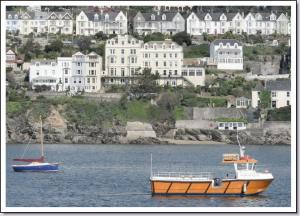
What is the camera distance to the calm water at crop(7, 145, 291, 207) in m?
41.9

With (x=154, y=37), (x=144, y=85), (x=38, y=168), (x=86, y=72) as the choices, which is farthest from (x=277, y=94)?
(x=38, y=168)

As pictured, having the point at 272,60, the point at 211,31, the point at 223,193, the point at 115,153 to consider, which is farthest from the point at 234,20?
the point at 223,193

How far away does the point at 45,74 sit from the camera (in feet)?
270

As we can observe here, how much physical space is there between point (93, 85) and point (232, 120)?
37.0 feet

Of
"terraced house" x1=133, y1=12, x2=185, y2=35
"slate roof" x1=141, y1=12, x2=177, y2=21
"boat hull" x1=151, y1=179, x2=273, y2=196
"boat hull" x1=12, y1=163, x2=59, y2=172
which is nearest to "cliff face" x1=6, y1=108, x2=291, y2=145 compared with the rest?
"boat hull" x1=12, y1=163, x2=59, y2=172

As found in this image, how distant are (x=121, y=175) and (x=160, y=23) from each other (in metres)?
46.3

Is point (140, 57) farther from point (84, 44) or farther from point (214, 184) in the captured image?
point (214, 184)

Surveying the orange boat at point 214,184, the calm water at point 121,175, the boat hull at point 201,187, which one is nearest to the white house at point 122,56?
the calm water at point 121,175

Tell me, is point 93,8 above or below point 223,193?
above

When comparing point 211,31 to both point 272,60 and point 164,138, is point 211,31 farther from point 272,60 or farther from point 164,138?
point 164,138

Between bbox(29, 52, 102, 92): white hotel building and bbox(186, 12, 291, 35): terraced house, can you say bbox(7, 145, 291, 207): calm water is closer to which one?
bbox(29, 52, 102, 92): white hotel building

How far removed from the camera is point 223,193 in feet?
140

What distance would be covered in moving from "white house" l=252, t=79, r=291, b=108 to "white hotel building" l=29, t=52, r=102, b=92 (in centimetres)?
986

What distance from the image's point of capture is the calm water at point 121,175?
41906mm
